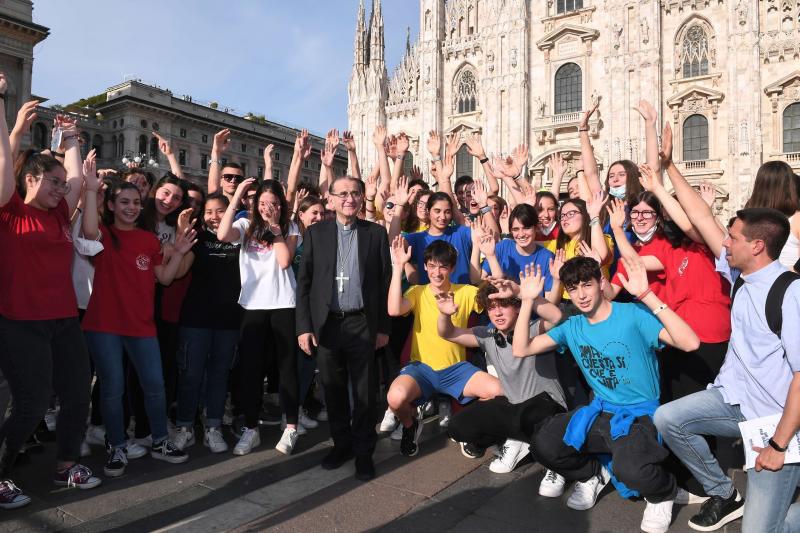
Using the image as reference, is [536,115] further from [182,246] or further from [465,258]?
[182,246]

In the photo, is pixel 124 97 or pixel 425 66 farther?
pixel 124 97

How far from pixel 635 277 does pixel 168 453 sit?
12.0 feet

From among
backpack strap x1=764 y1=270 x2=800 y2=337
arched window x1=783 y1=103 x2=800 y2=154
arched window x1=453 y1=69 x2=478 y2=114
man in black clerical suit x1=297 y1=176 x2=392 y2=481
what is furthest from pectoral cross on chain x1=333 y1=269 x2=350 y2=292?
arched window x1=453 y1=69 x2=478 y2=114

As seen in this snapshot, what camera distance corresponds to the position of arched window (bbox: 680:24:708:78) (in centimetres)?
2345

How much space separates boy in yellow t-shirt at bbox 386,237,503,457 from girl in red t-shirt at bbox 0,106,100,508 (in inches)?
88.7

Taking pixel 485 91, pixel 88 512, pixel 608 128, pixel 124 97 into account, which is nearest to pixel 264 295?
pixel 88 512

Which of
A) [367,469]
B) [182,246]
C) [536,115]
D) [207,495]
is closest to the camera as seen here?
[207,495]

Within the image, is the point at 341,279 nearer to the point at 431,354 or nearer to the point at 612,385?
the point at 431,354

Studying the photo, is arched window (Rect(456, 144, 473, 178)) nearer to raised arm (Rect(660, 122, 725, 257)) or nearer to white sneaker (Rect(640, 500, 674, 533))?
raised arm (Rect(660, 122, 725, 257))

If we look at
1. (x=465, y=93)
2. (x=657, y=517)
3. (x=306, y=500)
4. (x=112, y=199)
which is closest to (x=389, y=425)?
(x=306, y=500)

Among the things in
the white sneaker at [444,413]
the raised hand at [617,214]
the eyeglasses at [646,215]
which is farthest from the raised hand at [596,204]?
the white sneaker at [444,413]

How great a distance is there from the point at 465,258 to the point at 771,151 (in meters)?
22.9

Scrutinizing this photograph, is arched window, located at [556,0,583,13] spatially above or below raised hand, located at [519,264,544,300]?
above

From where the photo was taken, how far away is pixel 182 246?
4336 mm
